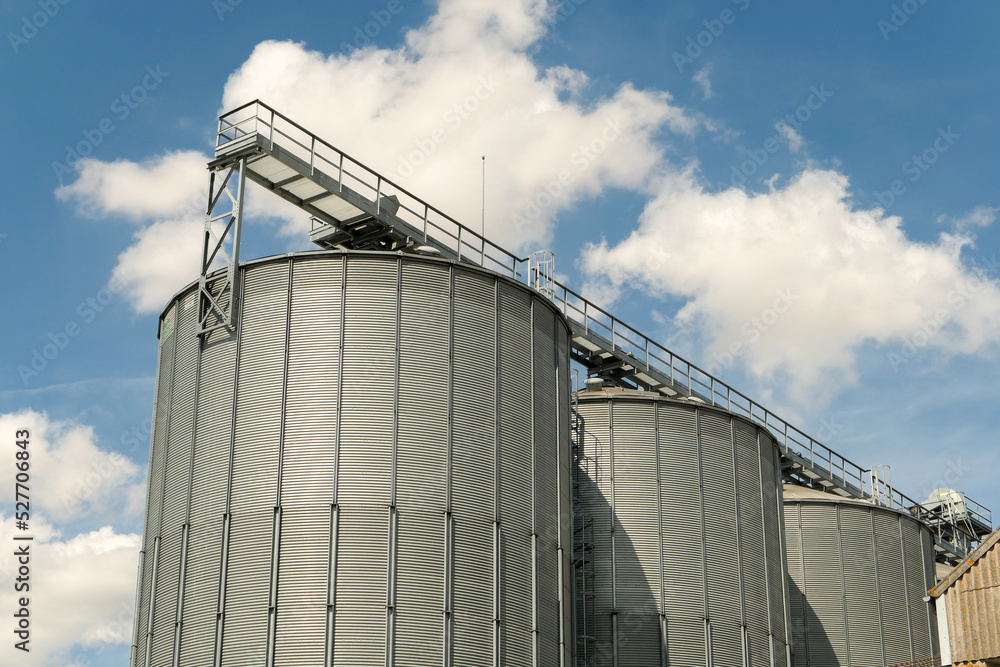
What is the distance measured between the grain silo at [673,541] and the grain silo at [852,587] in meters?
7.47

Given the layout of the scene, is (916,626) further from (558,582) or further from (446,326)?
(446,326)

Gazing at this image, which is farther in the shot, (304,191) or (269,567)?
(304,191)

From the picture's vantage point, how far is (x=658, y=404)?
45.7 meters

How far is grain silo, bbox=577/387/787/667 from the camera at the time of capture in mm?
42500

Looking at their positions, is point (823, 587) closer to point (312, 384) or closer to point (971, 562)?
point (971, 562)

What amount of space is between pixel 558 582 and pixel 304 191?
15.0 metres

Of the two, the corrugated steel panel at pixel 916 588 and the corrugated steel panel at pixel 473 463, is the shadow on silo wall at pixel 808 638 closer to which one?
the corrugated steel panel at pixel 916 588

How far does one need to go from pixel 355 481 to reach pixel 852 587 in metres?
30.7

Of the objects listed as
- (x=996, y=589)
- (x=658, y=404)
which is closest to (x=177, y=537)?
(x=658, y=404)

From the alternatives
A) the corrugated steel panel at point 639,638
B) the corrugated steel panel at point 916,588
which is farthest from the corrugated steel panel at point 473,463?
the corrugated steel panel at point 916,588

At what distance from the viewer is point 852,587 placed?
54.5 meters

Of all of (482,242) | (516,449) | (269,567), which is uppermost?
(482,242)

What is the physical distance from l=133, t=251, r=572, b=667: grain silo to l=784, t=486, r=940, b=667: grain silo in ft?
68.1

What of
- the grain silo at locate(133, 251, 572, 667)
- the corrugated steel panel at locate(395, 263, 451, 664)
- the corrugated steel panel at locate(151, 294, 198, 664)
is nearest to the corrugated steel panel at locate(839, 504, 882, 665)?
the grain silo at locate(133, 251, 572, 667)
